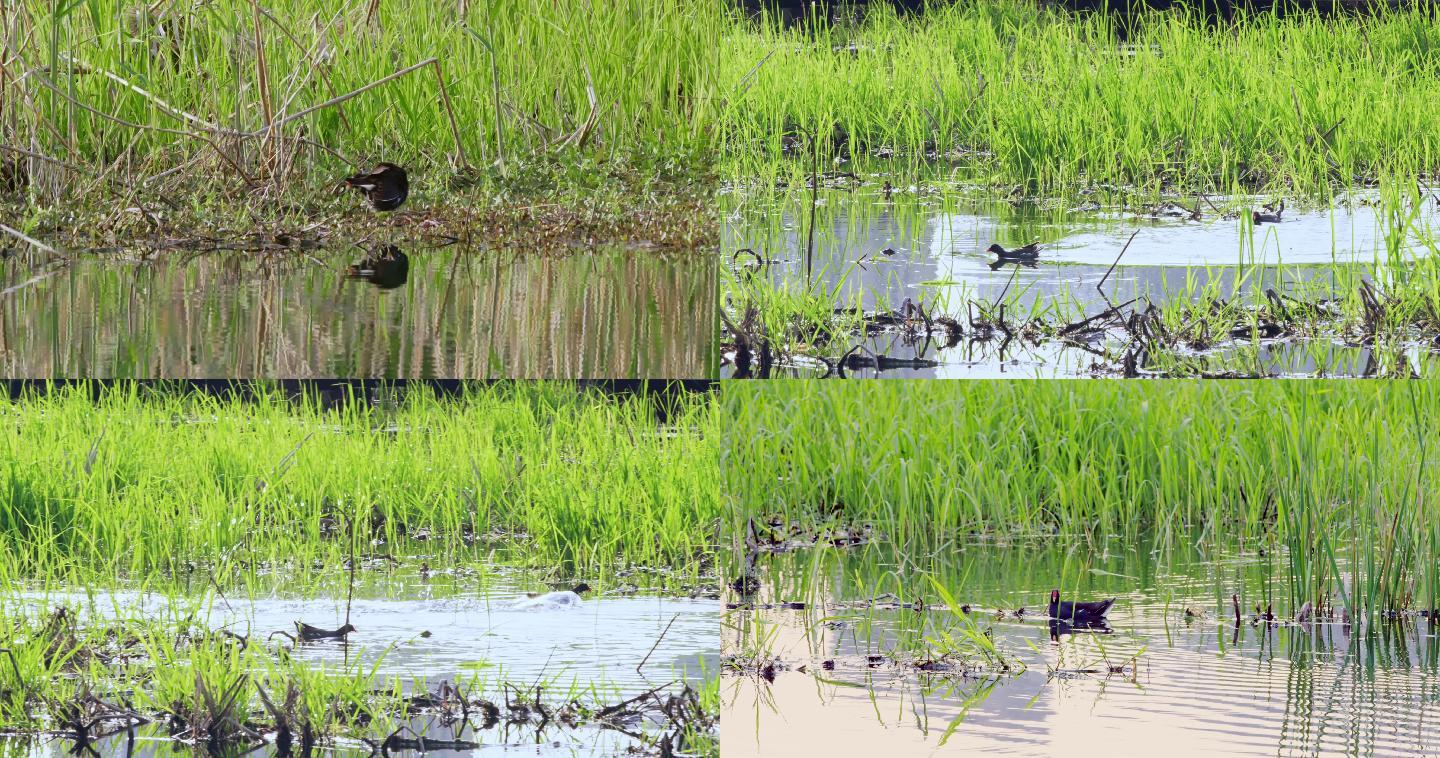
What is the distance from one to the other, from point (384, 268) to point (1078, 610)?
2.00 m

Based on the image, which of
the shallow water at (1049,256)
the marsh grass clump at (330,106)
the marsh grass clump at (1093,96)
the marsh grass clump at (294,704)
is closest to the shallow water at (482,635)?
the marsh grass clump at (294,704)

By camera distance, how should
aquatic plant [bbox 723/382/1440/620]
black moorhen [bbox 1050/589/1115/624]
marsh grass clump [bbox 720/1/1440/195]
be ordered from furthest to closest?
marsh grass clump [bbox 720/1/1440/195] → aquatic plant [bbox 723/382/1440/620] → black moorhen [bbox 1050/589/1115/624]

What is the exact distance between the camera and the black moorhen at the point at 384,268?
3.67 metres

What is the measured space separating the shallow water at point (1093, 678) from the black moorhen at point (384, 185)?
156 cm

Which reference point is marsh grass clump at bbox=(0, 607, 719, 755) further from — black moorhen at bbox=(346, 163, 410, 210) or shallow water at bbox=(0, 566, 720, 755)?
black moorhen at bbox=(346, 163, 410, 210)

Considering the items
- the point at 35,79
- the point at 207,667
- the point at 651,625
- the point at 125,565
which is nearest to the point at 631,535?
the point at 651,625

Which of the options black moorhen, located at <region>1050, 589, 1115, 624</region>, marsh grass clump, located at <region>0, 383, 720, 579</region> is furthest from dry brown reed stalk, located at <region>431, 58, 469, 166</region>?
black moorhen, located at <region>1050, 589, 1115, 624</region>

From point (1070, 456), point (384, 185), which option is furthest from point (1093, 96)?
point (384, 185)

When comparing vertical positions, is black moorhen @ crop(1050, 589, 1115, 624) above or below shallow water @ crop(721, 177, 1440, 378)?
below

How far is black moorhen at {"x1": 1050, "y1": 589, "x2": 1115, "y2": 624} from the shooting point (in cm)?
315

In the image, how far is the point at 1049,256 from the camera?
160 inches

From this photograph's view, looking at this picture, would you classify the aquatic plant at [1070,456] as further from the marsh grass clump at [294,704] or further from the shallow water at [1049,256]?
the marsh grass clump at [294,704]

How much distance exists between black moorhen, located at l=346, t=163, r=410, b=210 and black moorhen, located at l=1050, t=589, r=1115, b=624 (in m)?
2.16

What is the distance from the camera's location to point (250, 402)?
4371 millimetres
